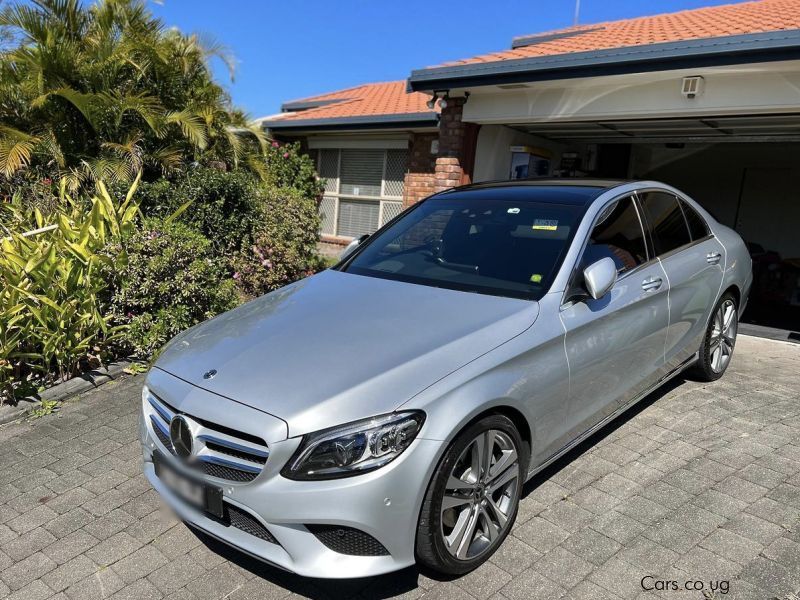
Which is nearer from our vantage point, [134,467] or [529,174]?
[134,467]

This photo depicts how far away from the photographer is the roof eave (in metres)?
10.2

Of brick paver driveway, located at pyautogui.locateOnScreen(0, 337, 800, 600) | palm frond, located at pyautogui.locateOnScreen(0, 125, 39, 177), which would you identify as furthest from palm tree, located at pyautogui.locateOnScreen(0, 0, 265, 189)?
brick paver driveway, located at pyautogui.locateOnScreen(0, 337, 800, 600)

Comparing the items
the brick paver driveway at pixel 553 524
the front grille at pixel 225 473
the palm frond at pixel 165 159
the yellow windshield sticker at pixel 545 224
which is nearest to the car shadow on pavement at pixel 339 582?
the brick paver driveway at pixel 553 524

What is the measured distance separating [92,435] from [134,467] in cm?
63

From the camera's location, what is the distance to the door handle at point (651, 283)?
3.55 m

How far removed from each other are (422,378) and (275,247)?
191 inches

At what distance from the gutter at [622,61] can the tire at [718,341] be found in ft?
7.53

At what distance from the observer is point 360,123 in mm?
11086

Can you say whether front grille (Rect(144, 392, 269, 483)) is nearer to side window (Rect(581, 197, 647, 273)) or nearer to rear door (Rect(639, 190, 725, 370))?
side window (Rect(581, 197, 647, 273))

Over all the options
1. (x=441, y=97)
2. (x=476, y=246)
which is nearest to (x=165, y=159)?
(x=441, y=97)

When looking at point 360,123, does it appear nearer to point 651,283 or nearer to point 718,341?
point 718,341

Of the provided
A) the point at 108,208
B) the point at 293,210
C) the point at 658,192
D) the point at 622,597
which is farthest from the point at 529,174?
the point at 622,597

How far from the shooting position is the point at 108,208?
17.3ft

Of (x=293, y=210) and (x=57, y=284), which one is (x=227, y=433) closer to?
(x=57, y=284)
